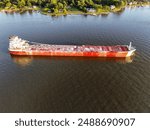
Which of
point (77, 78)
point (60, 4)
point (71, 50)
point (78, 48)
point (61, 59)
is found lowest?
point (77, 78)

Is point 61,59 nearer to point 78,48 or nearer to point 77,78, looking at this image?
point 78,48

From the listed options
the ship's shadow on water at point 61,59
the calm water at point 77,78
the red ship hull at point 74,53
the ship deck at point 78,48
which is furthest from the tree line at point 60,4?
the ship's shadow on water at point 61,59

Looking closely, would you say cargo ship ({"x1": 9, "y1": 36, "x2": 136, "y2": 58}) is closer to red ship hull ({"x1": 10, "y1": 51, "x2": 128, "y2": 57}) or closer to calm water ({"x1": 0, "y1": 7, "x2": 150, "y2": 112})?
red ship hull ({"x1": 10, "y1": 51, "x2": 128, "y2": 57})

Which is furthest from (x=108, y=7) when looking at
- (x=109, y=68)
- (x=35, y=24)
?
(x=109, y=68)

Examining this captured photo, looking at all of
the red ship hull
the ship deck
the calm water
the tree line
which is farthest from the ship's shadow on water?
the tree line

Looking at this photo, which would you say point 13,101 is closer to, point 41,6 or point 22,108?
point 22,108

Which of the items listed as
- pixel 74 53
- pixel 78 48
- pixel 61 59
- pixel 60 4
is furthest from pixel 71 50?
pixel 60 4

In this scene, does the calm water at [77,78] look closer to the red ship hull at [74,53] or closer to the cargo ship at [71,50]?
the red ship hull at [74,53]
